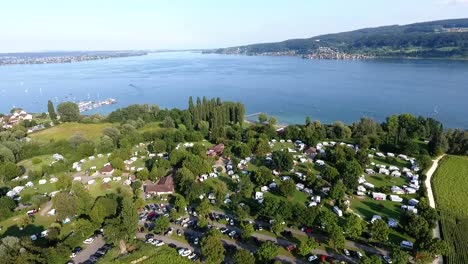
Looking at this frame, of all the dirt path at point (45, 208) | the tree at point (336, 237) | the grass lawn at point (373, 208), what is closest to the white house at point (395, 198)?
the grass lawn at point (373, 208)

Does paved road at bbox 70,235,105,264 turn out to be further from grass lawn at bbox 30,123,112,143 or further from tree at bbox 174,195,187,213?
grass lawn at bbox 30,123,112,143

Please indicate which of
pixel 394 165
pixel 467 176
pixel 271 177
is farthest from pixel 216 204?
pixel 467 176

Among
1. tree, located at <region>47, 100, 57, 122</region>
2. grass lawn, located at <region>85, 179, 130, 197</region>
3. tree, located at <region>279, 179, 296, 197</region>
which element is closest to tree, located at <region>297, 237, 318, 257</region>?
tree, located at <region>279, 179, 296, 197</region>

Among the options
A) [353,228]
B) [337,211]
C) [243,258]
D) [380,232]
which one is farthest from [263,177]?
[243,258]

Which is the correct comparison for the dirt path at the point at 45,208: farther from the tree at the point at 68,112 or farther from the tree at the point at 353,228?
the tree at the point at 68,112

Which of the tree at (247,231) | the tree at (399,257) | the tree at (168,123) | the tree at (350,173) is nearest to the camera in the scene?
the tree at (399,257)

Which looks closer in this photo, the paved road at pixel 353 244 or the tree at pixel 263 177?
the paved road at pixel 353 244

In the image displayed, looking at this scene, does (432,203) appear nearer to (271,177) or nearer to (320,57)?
(271,177)
